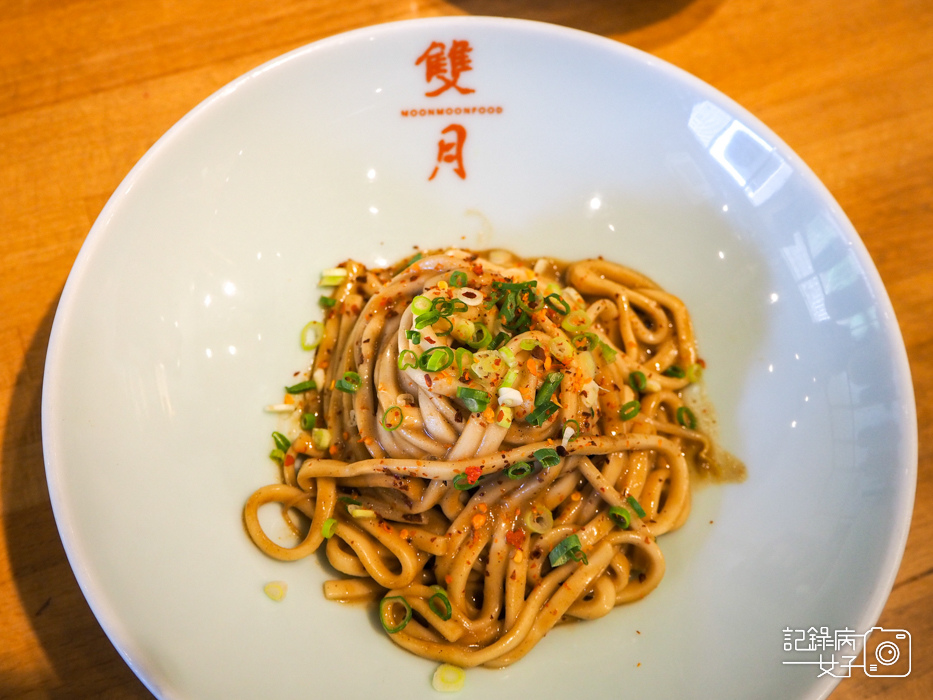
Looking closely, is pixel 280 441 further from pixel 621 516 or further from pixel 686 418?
pixel 686 418

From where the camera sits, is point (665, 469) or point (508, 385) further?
point (665, 469)

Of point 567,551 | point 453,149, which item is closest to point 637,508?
point 567,551

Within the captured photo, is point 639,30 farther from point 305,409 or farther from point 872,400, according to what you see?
point 305,409

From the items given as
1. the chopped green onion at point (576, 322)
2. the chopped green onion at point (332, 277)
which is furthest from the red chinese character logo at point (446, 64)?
the chopped green onion at point (576, 322)

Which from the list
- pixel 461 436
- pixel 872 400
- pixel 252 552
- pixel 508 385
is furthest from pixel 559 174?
pixel 252 552

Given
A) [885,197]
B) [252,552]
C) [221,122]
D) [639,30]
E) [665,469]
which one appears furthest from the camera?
[639,30]

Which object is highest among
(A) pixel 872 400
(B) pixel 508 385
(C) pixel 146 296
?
(C) pixel 146 296
